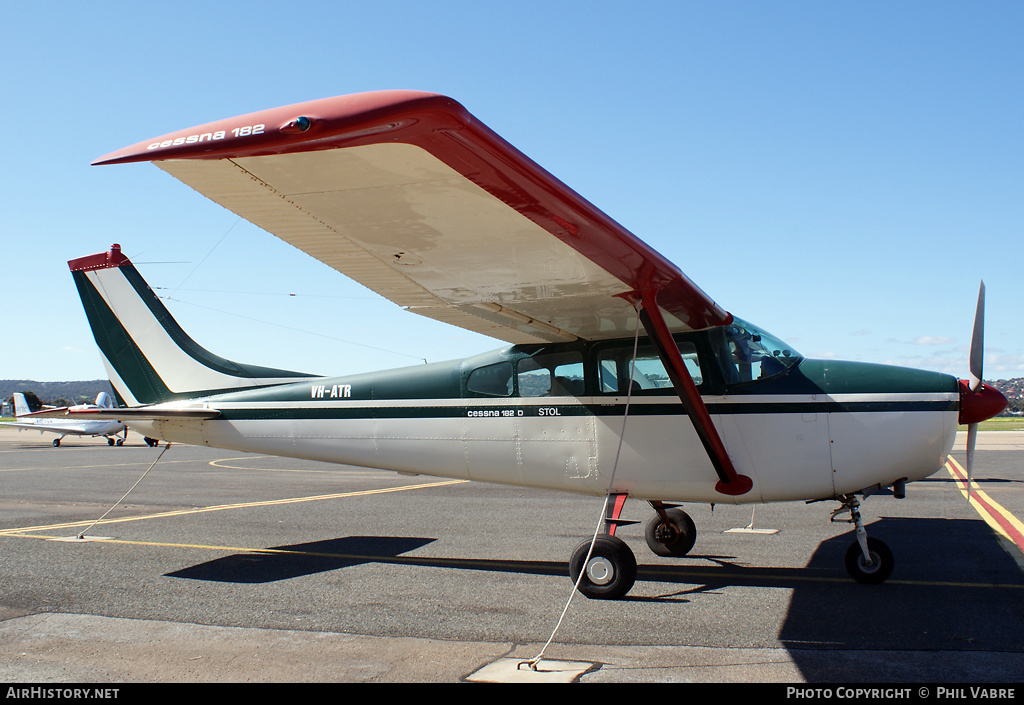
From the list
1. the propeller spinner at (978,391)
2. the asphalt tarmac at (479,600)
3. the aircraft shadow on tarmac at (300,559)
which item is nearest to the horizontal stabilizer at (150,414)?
the asphalt tarmac at (479,600)

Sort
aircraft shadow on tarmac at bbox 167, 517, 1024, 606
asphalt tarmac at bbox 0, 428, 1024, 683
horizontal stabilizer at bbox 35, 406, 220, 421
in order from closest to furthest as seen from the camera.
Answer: asphalt tarmac at bbox 0, 428, 1024, 683 → aircraft shadow on tarmac at bbox 167, 517, 1024, 606 → horizontal stabilizer at bbox 35, 406, 220, 421

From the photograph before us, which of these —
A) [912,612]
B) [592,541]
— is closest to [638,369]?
[592,541]

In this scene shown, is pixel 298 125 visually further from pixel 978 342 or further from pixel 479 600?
pixel 978 342

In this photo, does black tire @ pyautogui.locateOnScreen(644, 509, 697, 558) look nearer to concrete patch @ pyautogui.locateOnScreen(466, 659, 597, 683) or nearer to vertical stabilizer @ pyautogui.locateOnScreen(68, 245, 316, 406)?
concrete patch @ pyautogui.locateOnScreen(466, 659, 597, 683)

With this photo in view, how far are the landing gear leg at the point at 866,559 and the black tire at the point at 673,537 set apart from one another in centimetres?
169

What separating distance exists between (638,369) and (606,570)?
1.80 metres

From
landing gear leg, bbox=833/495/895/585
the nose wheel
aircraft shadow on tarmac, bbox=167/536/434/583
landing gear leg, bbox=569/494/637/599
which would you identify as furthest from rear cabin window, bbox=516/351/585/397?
landing gear leg, bbox=833/495/895/585

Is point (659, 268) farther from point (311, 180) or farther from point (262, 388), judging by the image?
point (262, 388)

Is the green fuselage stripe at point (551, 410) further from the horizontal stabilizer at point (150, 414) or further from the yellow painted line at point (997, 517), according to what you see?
the yellow painted line at point (997, 517)

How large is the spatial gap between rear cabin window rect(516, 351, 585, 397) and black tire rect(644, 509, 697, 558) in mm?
2001

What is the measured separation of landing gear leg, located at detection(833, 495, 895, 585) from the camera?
594 centimetres

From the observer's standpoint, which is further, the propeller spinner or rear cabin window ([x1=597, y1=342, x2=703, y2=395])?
rear cabin window ([x1=597, y1=342, x2=703, y2=395])

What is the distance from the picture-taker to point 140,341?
8.40 meters
